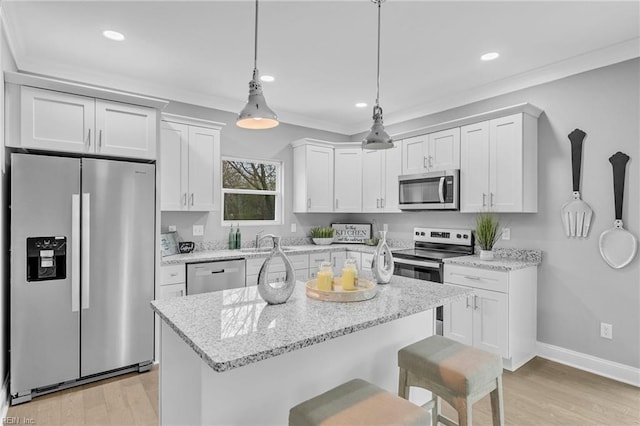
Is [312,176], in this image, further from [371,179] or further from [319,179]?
[371,179]

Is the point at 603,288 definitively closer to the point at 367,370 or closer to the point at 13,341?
the point at 367,370

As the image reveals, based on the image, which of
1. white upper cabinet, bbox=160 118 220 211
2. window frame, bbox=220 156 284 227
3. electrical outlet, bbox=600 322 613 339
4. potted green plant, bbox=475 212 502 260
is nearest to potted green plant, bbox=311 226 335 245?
window frame, bbox=220 156 284 227

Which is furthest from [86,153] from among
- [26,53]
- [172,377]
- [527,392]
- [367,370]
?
[527,392]

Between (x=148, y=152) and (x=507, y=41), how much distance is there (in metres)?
3.10

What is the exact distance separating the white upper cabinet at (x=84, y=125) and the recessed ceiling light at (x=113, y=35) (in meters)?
0.49

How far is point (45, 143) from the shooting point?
2688 mm

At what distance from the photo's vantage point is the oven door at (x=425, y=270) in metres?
3.55

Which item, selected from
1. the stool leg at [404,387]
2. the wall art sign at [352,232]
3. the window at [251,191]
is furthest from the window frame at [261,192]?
the stool leg at [404,387]

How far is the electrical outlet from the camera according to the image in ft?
9.78

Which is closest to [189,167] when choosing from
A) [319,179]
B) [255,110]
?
[319,179]

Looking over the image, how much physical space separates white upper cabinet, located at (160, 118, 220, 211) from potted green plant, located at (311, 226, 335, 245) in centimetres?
153

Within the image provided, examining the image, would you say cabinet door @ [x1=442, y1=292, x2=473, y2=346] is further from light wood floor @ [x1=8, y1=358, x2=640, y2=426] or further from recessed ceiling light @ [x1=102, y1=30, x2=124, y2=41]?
recessed ceiling light @ [x1=102, y1=30, x2=124, y2=41]

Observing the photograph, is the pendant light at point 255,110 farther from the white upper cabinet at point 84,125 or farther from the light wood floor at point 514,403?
the light wood floor at point 514,403

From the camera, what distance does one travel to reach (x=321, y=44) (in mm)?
2887
